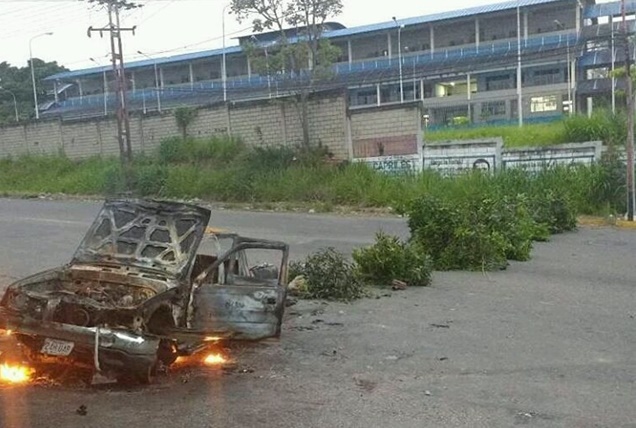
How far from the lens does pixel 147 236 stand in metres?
6.57

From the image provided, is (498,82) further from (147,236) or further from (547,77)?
(147,236)

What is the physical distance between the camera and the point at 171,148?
29.1 metres

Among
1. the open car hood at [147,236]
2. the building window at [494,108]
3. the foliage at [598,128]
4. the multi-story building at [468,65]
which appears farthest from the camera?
the building window at [494,108]

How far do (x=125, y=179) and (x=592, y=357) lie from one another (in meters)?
23.9

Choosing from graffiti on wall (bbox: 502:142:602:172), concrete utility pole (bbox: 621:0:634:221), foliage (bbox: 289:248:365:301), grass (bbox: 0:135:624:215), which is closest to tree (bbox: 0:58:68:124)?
grass (bbox: 0:135:624:215)

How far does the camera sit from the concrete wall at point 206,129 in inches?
996

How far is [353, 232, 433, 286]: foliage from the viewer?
420 inches

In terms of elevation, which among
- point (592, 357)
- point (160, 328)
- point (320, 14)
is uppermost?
point (320, 14)

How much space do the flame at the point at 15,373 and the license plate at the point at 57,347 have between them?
52 centimetres

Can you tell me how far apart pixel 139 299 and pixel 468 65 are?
46.6 meters

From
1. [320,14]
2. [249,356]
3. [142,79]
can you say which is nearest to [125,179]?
[320,14]

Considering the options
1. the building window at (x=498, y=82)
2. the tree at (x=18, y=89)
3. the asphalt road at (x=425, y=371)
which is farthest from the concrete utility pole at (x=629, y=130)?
the tree at (x=18, y=89)

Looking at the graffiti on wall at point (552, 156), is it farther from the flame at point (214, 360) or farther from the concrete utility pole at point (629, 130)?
the flame at point (214, 360)

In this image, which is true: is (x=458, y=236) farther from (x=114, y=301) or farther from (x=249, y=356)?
(x=114, y=301)
